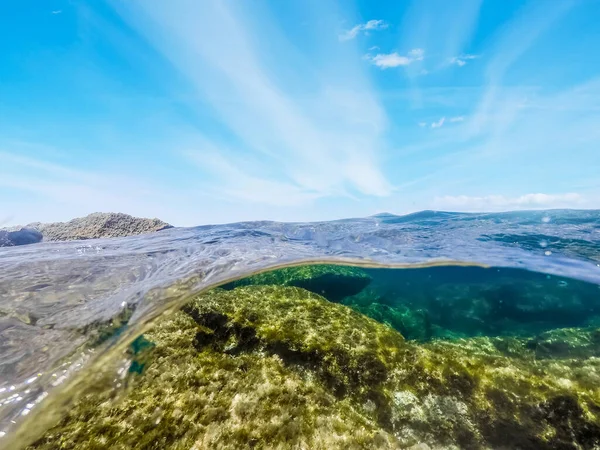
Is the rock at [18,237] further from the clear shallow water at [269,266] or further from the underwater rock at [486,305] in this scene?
the underwater rock at [486,305]

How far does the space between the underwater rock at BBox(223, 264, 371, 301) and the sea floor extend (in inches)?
182

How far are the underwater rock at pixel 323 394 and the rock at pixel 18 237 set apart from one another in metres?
20.0

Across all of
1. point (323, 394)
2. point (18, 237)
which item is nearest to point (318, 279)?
point (323, 394)

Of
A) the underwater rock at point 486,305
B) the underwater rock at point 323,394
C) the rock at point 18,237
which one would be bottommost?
the underwater rock at point 486,305

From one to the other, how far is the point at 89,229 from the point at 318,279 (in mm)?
16424

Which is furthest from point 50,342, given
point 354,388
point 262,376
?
point 354,388

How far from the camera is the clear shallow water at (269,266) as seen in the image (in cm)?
555

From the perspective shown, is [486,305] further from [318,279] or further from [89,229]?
[89,229]

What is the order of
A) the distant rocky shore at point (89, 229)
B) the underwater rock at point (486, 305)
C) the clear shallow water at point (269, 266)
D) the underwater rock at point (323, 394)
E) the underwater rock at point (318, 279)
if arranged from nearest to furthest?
the underwater rock at point (323, 394), the clear shallow water at point (269, 266), the underwater rock at point (486, 305), the underwater rock at point (318, 279), the distant rocky shore at point (89, 229)

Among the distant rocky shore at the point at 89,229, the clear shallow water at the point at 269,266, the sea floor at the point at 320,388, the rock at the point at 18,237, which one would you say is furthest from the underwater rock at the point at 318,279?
the rock at the point at 18,237

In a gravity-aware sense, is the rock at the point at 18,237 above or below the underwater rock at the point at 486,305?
above

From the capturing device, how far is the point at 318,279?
12.6m

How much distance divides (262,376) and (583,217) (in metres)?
22.8

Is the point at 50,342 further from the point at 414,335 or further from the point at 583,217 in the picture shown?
the point at 583,217
